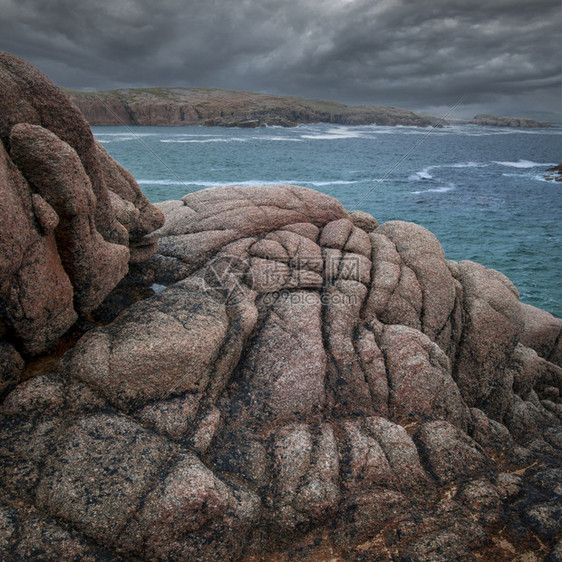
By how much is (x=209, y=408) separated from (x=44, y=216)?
669 cm

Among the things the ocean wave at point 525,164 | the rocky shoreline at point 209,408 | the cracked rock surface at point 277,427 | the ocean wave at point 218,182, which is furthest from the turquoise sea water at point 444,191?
the rocky shoreline at point 209,408

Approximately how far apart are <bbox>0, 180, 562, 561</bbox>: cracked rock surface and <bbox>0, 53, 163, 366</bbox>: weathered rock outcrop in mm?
1395

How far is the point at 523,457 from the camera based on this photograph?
13242mm

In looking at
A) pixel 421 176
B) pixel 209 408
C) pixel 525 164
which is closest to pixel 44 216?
pixel 209 408

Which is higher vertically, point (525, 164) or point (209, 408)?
point (209, 408)

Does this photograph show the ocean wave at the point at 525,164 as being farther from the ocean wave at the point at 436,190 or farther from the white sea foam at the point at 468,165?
the ocean wave at the point at 436,190

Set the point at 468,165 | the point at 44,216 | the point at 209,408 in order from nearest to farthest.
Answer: the point at 44,216 → the point at 209,408 → the point at 468,165

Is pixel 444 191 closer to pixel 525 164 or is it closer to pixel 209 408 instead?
pixel 525 164

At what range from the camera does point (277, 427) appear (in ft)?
39.9

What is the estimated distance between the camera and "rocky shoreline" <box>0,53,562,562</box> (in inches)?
366

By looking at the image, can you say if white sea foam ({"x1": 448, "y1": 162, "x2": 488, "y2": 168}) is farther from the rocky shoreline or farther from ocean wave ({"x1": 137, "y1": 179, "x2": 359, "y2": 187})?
the rocky shoreline

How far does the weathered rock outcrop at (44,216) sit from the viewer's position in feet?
31.7

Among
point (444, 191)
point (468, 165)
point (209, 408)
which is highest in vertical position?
point (209, 408)

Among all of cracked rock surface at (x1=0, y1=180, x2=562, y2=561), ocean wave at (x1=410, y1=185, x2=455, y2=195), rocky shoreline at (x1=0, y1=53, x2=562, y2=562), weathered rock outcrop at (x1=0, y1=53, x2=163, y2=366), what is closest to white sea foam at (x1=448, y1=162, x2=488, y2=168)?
ocean wave at (x1=410, y1=185, x2=455, y2=195)
